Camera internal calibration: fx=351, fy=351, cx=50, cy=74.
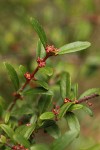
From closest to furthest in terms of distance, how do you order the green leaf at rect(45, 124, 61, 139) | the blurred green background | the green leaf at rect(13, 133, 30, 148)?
the green leaf at rect(13, 133, 30, 148) → the green leaf at rect(45, 124, 61, 139) → the blurred green background

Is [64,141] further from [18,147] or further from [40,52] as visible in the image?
[40,52]

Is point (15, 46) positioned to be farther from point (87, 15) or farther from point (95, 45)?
point (95, 45)

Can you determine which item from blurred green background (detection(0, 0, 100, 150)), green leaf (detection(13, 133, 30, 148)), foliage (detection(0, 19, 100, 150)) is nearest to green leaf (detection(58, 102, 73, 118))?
foliage (detection(0, 19, 100, 150))

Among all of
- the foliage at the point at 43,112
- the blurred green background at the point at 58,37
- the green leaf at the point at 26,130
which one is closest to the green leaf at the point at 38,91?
the foliage at the point at 43,112

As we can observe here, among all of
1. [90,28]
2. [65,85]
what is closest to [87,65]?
[90,28]

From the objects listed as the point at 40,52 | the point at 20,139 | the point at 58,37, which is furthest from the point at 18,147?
the point at 58,37

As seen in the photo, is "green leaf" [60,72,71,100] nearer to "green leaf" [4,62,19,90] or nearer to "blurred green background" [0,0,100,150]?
"green leaf" [4,62,19,90]
